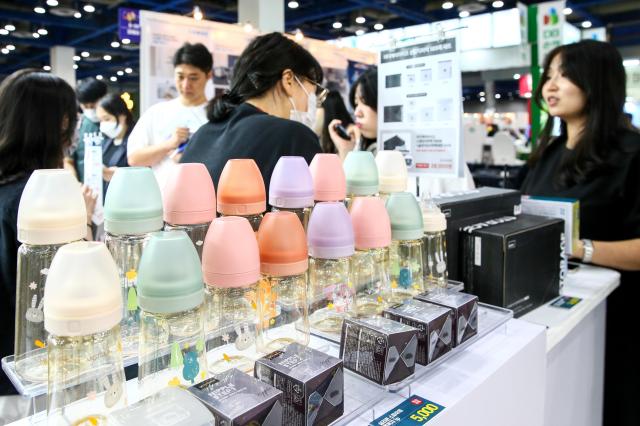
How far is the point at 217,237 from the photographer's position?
76cm

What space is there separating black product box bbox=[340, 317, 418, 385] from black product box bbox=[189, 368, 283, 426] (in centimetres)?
21

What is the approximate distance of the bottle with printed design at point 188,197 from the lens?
0.88 meters

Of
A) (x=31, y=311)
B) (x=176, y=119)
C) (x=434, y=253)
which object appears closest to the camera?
(x=31, y=311)

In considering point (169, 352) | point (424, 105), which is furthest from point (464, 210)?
point (169, 352)

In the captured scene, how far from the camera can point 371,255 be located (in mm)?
1086

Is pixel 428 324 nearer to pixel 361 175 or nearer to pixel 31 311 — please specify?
pixel 361 175

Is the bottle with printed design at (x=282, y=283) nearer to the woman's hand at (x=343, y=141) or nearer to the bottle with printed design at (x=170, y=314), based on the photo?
the bottle with printed design at (x=170, y=314)

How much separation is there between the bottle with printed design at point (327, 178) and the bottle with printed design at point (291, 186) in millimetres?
72

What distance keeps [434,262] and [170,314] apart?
804 millimetres

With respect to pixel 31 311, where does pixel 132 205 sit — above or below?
above

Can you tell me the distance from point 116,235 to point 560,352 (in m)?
1.33

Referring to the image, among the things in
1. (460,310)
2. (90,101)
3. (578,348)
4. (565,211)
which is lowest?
(578,348)

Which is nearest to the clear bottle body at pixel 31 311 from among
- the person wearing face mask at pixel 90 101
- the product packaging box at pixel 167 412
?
the product packaging box at pixel 167 412

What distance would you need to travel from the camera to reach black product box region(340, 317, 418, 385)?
0.78m
